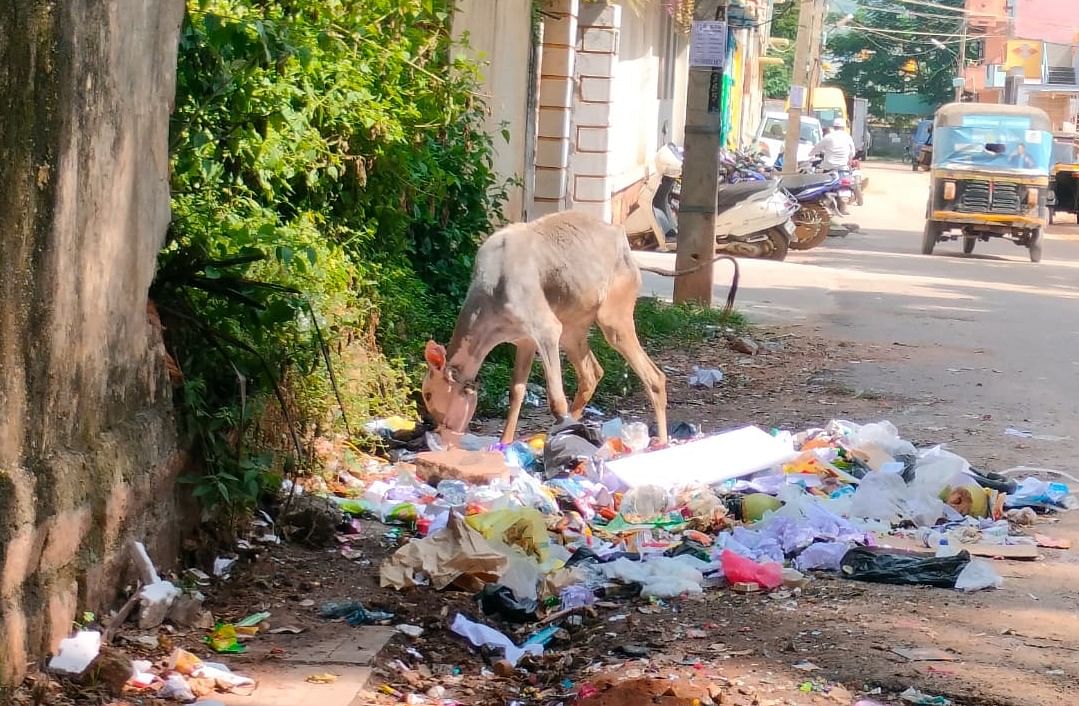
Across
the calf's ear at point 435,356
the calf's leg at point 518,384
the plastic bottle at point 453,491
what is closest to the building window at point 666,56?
the calf's leg at point 518,384

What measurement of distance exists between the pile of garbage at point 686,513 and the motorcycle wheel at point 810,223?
48.0 feet

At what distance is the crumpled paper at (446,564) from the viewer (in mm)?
5773

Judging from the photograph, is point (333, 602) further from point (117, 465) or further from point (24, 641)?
point (24, 641)

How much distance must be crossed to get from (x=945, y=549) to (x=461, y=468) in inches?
99.1

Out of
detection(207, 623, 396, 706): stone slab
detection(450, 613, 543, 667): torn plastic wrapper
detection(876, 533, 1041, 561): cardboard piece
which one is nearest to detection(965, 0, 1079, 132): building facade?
detection(876, 533, 1041, 561): cardboard piece

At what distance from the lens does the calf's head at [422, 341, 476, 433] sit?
8.11 m

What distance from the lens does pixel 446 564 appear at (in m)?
5.81

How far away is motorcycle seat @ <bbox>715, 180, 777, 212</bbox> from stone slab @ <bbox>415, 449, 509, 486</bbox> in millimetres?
13453

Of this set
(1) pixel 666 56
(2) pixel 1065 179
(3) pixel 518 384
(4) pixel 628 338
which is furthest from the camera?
(2) pixel 1065 179

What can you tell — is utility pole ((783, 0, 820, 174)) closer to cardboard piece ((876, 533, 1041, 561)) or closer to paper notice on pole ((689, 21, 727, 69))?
paper notice on pole ((689, 21, 727, 69))

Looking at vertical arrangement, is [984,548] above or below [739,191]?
below

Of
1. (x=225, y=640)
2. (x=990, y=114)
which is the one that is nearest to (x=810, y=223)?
(x=990, y=114)

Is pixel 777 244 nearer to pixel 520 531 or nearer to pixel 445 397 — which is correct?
pixel 445 397

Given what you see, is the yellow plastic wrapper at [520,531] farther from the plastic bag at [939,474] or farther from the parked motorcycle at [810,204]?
the parked motorcycle at [810,204]
